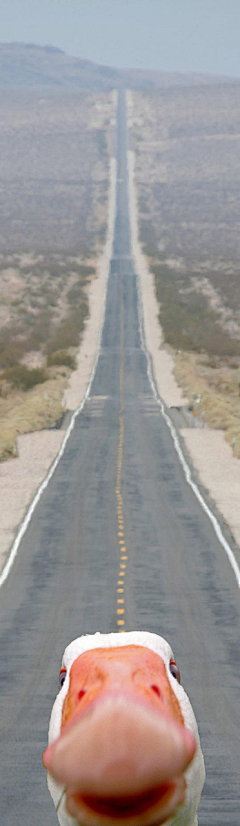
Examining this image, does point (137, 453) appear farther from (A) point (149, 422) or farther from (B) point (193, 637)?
(B) point (193, 637)

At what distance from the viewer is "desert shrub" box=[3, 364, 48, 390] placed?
59.5m

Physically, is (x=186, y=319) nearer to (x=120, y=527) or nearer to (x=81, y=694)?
(x=120, y=527)

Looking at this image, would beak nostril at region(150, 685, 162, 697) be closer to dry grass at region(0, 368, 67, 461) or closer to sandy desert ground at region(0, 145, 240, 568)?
sandy desert ground at region(0, 145, 240, 568)

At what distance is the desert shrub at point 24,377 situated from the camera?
59.5m

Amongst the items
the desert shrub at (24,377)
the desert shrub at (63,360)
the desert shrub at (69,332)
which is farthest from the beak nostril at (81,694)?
the desert shrub at (69,332)

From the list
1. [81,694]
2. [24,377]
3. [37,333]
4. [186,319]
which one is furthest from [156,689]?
[186,319]

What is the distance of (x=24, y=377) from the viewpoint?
199 feet

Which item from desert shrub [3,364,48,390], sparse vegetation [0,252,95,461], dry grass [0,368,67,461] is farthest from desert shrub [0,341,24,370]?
dry grass [0,368,67,461]

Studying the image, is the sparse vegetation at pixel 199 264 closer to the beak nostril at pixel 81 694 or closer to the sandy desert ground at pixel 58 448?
the sandy desert ground at pixel 58 448

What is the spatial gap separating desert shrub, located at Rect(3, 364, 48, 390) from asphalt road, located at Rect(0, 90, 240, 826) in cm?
2290

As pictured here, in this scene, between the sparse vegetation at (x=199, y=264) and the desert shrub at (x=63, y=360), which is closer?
the sparse vegetation at (x=199, y=264)

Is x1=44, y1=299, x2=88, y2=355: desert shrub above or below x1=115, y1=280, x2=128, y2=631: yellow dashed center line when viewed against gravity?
below

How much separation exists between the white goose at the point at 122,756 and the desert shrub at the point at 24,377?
5668 cm

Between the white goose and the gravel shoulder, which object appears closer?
the white goose
